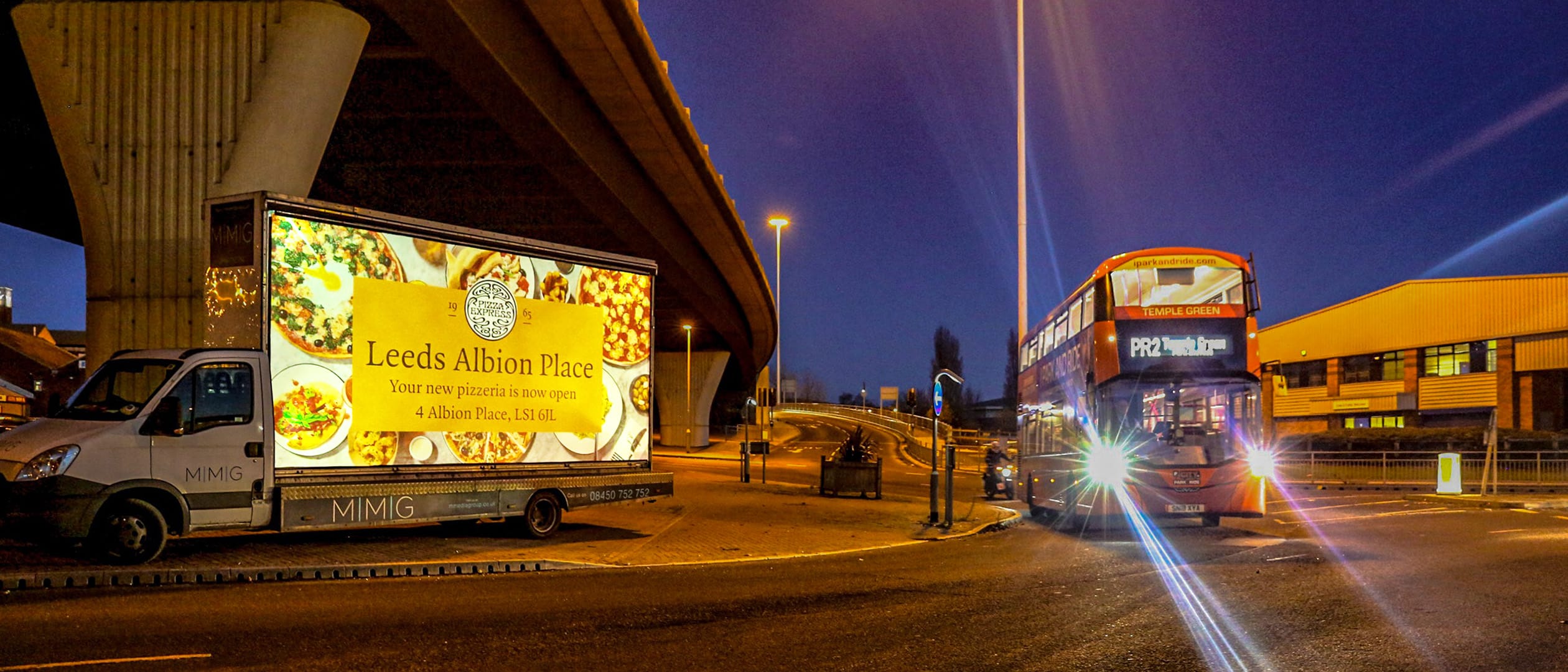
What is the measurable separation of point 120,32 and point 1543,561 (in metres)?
19.1

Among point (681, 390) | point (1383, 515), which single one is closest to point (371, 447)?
point (1383, 515)

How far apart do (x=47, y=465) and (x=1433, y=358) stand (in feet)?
189

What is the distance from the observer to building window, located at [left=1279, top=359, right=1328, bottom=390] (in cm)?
6272

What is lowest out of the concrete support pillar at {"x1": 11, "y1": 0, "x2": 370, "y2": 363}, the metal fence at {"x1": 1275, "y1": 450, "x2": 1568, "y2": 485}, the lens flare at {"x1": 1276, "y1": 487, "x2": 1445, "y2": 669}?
the metal fence at {"x1": 1275, "y1": 450, "x2": 1568, "y2": 485}

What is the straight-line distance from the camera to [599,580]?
10.9 m

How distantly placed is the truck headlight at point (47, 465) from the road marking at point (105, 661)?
458cm

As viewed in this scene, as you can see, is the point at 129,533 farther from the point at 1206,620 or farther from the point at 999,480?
the point at 999,480

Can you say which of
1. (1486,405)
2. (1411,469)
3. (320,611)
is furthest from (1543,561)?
(1486,405)

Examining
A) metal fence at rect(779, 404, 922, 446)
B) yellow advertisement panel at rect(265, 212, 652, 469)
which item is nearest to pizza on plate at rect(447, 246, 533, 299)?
yellow advertisement panel at rect(265, 212, 652, 469)

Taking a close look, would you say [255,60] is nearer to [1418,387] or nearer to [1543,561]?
[1543,561]

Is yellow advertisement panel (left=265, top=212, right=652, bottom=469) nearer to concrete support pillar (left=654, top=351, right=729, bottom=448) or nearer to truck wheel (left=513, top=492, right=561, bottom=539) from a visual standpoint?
truck wheel (left=513, top=492, right=561, bottom=539)

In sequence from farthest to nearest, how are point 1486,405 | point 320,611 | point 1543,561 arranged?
point 1486,405, point 1543,561, point 320,611

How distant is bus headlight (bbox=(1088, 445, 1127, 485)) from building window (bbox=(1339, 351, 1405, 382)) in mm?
46517

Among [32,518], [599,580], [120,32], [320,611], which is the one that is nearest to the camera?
[320,611]
